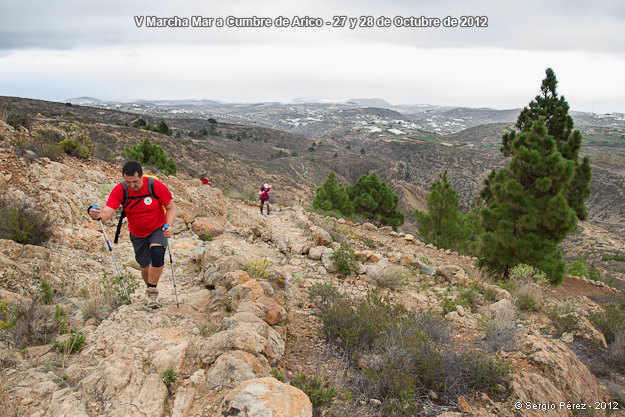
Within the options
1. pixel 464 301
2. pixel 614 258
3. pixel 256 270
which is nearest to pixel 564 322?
pixel 464 301

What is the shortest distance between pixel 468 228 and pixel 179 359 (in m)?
14.1

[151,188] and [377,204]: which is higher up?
[151,188]

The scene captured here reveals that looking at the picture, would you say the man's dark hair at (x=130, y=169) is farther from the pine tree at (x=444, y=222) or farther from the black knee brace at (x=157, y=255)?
the pine tree at (x=444, y=222)

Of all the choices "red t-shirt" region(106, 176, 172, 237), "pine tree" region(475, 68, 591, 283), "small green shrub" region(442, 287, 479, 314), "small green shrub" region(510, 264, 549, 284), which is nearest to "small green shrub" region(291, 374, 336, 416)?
"red t-shirt" region(106, 176, 172, 237)

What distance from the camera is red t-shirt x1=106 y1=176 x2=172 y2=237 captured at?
Answer: 372 cm

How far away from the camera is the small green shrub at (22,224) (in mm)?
4269

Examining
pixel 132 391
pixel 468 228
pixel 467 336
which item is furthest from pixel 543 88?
pixel 132 391

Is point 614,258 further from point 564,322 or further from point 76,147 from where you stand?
point 76,147

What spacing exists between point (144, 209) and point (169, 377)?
2.06m

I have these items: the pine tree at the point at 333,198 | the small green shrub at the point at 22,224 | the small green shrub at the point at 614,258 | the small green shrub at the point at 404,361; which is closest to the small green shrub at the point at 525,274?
the small green shrub at the point at 404,361

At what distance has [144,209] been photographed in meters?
3.82

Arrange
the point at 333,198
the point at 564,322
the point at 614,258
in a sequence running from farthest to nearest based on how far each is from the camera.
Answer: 1. the point at 614,258
2. the point at 333,198
3. the point at 564,322

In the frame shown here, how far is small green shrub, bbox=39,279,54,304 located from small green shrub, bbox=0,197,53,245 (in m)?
1.29

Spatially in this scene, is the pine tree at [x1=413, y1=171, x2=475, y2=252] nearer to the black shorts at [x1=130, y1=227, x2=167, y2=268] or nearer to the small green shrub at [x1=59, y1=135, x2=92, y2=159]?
the black shorts at [x1=130, y1=227, x2=167, y2=268]
